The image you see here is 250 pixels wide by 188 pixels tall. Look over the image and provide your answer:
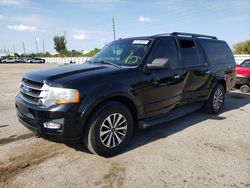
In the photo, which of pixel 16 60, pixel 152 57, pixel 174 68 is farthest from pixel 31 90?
pixel 16 60

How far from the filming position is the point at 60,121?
334 centimetres

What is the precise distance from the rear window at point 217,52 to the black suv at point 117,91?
7.4 inches

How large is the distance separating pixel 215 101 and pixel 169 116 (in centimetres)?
210

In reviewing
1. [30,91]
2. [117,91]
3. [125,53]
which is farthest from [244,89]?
[30,91]

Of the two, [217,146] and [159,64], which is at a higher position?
[159,64]

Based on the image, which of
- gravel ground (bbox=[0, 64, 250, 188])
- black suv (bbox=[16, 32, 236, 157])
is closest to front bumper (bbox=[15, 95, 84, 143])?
black suv (bbox=[16, 32, 236, 157])

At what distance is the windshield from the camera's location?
14.5 ft

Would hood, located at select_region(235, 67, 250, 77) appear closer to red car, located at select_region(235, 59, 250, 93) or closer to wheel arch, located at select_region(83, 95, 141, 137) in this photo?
red car, located at select_region(235, 59, 250, 93)

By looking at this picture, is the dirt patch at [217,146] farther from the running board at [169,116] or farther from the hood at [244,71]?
the hood at [244,71]

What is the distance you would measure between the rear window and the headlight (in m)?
3.76

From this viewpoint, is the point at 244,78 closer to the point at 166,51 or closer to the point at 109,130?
the point at 166,51

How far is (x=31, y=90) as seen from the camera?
3.74m

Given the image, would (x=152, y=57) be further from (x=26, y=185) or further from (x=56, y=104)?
(x=26, y=185)

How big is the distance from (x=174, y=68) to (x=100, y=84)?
6.27 feet
